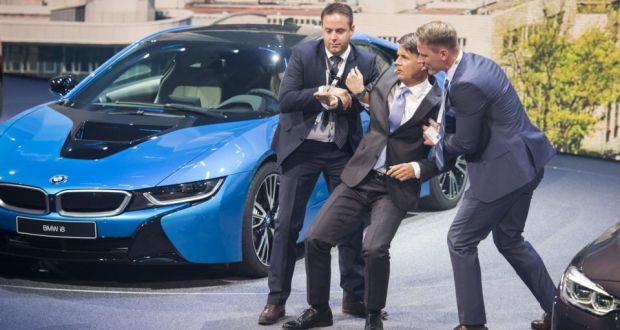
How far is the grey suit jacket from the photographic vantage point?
5688 millimetres

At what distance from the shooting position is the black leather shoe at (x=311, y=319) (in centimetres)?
597

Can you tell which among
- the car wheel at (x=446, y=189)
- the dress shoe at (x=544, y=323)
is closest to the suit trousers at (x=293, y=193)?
the dress shoe at (x=544, y=323)

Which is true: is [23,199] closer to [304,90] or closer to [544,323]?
[304,90]

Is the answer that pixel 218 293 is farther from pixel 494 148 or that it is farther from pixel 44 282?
pixel 494 148

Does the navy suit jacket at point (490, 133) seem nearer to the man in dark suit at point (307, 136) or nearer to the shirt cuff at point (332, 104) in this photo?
the shirt cuff at point (332, 104)

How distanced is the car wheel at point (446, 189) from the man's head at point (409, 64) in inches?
121

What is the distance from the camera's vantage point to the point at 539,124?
11648mm

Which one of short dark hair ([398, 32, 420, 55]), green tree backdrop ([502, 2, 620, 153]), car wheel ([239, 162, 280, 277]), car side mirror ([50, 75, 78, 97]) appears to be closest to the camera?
short dark hair ([398, 32, 420, 55])

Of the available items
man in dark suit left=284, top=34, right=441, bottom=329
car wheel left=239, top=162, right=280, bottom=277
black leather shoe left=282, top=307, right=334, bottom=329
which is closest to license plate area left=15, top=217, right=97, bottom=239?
car wheel left=239, top=162, right=280, bottom=277

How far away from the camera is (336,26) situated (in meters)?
6.00

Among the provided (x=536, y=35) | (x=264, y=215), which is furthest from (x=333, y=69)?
(x=536, y=35)

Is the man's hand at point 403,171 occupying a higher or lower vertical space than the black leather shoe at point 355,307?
higher

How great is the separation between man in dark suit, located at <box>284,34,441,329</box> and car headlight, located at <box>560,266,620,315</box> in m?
1.04

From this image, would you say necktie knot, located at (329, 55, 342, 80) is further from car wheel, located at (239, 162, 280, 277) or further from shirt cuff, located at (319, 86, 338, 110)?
car wheel, located at (239, 162, 280, 277)
